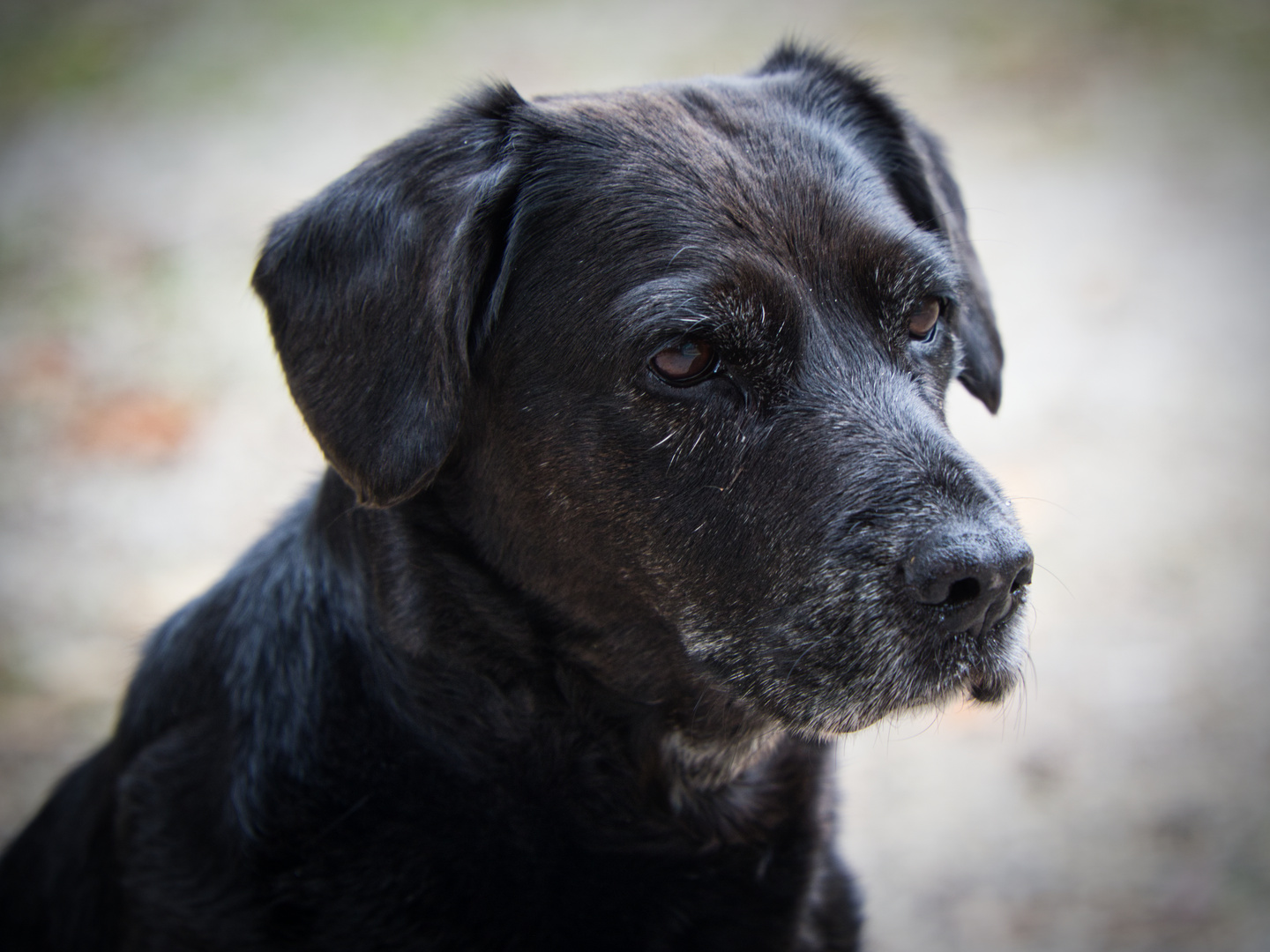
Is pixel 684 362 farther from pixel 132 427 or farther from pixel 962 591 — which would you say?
→ pixel 132 427

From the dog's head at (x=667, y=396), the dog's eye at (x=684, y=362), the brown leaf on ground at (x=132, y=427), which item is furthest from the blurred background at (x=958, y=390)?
the dog's eye at (x=684, y=362)

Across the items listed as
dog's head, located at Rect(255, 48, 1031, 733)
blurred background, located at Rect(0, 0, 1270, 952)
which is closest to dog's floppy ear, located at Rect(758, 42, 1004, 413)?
blurred background, located at Rect(0, 0, 1270, 952)

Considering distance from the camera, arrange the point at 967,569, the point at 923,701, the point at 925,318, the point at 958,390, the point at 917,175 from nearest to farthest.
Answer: the point at 967,569, the point at 923,701, the point at 925,318, the point at 917,175, the point at 958,390

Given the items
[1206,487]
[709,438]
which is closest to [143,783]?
[709,438]

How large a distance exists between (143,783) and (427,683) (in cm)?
79

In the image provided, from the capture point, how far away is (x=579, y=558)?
7.87 feet

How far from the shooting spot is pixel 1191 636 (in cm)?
495

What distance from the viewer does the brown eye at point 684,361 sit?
227 centimetres

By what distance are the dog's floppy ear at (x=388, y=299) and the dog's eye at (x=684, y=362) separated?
0.41 meters

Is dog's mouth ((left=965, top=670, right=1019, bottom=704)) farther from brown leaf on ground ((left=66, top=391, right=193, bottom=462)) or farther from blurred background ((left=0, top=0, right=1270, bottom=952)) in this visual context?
brown leaf on ground ((left=66, top=391, right=193, bottom=462))

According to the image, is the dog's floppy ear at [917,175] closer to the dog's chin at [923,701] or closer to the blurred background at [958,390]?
the blurred background at [958,390]

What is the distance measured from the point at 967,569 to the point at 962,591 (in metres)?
0.07

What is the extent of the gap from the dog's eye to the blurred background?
0.87 m

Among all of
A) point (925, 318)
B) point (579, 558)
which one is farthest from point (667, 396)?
point (925, 318)
